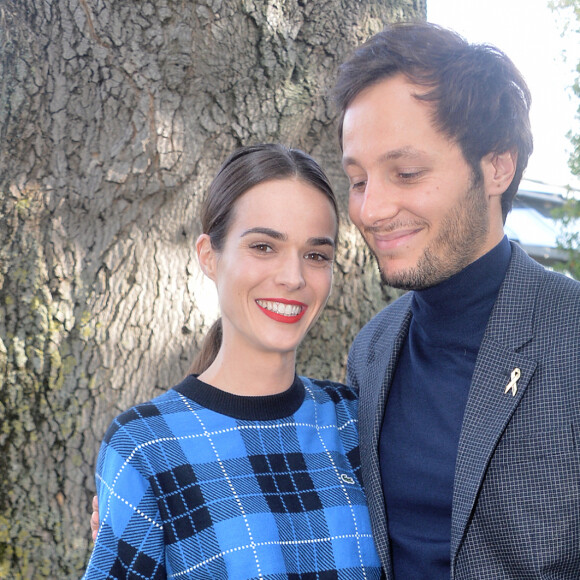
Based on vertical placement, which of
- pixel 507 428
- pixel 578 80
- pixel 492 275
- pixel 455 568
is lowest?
pixel 455 568

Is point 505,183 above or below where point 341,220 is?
above

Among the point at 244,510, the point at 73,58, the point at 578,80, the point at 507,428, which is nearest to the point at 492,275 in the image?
the point at 507,428

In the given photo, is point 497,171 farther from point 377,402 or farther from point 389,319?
point 377,402

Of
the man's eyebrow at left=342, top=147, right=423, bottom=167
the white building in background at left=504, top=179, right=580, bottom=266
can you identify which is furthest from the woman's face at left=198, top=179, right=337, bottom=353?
the white building in background at left=504, top=179, right=580, bottom=266

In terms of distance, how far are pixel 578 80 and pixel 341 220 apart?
416 centimetres

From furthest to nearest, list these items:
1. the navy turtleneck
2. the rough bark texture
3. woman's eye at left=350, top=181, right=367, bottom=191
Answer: the rough bark texture → woman's eye at left=350, top=181, right=367, bottom=191 → the navy turtleneck

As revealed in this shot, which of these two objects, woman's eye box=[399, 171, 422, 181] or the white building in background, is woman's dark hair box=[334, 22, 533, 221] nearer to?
woman's eye box=[399, 171, 422, 181]

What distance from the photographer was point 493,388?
1792 mm

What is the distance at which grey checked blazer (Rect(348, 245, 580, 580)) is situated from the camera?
64.9 inches

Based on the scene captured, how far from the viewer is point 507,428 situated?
1739mm

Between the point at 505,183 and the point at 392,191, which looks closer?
the point at 392,191

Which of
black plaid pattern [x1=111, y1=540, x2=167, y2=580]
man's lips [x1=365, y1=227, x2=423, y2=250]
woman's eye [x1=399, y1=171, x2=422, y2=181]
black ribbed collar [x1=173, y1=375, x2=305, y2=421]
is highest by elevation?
woman's eye [x1=399, y1=171, x2=422, y2=181]

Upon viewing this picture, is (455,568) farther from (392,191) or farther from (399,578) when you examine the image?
(392,191)

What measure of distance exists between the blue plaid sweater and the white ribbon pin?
1.59 feet
